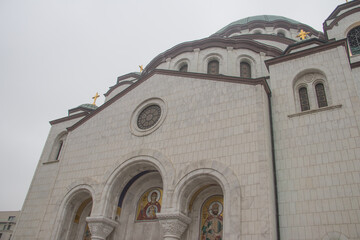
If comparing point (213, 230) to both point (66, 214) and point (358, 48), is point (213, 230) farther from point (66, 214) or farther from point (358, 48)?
point (358, 48)

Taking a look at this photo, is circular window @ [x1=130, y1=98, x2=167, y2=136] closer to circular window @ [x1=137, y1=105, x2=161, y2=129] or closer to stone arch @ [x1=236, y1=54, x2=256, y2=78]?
circular window @ [x1=137, y1=105, x2=161, y2=129]

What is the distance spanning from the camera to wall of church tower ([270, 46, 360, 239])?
9031 millimetres

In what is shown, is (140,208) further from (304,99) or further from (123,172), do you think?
(304,99)

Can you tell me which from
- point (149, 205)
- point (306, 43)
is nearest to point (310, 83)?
point (306, 43)

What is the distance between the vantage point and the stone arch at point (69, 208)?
1320 centimetres

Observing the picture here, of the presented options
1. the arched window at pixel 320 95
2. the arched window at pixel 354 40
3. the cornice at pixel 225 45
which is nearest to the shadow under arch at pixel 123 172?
the arched window at pixel 320 95

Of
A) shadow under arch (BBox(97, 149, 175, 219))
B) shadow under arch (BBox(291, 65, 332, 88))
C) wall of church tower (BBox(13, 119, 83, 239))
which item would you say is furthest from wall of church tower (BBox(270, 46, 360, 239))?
wall of church tower (BBox(13, 119, 83, 239))

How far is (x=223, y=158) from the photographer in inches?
426

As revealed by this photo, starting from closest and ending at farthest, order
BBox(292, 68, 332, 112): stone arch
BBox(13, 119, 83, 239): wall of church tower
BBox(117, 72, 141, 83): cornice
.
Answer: BBox(292, 68, 332, 112): stone arch
BBox(13, 119, 83, 239): wall of church tower
BBox(117, 72, 141, 83): cornice

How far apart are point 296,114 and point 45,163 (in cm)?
1350

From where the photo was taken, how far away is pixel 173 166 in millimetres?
11695

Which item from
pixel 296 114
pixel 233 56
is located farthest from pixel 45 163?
pixel 296 114

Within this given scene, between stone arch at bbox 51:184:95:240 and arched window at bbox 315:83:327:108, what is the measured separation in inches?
374

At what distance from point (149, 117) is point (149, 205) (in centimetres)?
378
